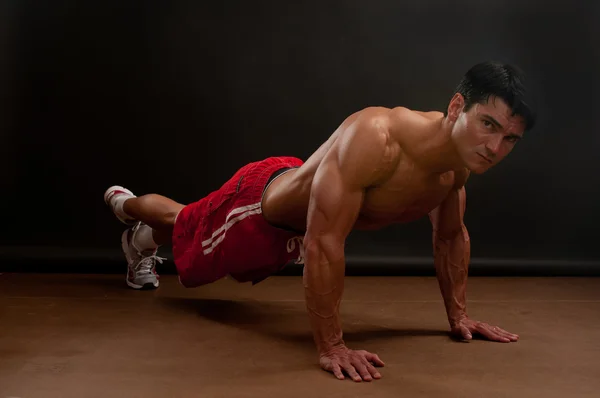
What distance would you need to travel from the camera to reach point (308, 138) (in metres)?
3.23

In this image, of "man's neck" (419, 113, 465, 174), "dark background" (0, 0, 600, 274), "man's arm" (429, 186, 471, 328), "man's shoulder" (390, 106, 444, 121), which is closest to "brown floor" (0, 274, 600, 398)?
"man's arm" (429, 186, 471, 328)

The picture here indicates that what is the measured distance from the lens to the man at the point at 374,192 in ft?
5.56

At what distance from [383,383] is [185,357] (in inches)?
21.0

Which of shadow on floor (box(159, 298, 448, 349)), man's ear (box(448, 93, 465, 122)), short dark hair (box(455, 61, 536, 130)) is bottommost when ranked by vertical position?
shadow on floor (box(159, 298, 448, 349))

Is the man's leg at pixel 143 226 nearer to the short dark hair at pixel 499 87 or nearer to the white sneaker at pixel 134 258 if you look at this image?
the white sneaker at pixel 134 258

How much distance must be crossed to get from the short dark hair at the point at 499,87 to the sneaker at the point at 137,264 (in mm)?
1482

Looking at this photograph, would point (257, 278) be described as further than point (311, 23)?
No

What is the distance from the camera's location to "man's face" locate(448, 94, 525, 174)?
5.48 feet

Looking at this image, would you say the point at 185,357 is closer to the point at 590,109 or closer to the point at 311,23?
the point at 311,23

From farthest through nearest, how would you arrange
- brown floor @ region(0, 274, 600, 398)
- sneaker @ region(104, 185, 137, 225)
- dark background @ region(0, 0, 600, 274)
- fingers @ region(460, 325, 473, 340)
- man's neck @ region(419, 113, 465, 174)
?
dark background @ region(0, 0, 600, 274), sneaker @ region(104, 185, 137, 225), fingers @ region(460, 325, 473, 340), man's neck @ region(419, 113, 465, 174), brown floor @ region(0, 274, 600, 398)

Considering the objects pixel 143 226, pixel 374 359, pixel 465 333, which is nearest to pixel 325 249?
pixel 374 359

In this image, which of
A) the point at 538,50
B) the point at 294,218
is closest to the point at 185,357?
the point at 294,218

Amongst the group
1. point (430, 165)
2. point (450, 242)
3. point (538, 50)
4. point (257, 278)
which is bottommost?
point (257, 278)

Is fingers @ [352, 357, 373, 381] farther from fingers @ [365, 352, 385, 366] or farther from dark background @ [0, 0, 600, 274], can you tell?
dark background @ [0, 0, 600, 274]
